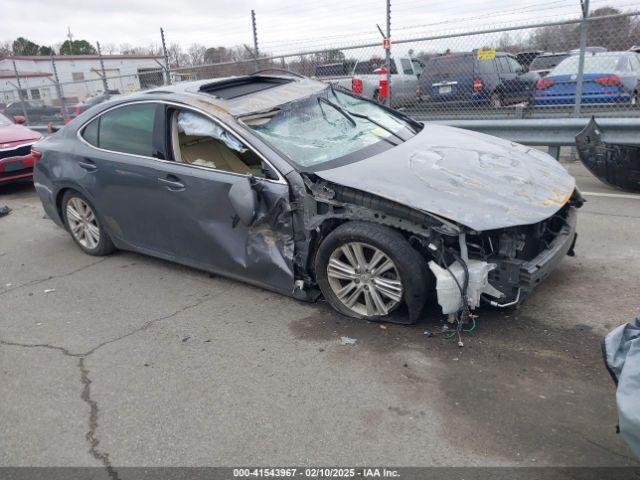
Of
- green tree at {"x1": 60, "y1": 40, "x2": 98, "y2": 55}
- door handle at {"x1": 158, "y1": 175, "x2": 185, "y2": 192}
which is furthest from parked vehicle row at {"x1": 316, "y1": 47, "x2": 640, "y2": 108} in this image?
green tree at {"x1": 60, "y1": 40, "x2": 98, "y2": 55}

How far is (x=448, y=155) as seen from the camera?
404cm

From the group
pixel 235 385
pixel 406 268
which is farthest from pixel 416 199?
pixel 235 385

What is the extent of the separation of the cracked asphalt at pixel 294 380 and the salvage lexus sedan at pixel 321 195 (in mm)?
327

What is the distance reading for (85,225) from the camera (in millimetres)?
5445

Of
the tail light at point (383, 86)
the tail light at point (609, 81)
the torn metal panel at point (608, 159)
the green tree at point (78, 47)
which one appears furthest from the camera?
the green tree at point (78, 47)

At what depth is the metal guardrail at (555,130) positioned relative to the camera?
6.89m

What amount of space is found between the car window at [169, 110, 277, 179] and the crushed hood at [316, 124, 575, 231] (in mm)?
669

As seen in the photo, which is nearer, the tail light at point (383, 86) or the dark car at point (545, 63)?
the tail light at point (383, 86)

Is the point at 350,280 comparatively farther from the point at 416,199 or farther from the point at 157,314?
the point at 157,314

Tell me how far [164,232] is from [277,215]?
126 cm

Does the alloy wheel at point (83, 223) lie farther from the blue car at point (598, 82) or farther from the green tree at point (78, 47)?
the green tree at point (78, 47)

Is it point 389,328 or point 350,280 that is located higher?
point 350,280

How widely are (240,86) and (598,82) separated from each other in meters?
7.02

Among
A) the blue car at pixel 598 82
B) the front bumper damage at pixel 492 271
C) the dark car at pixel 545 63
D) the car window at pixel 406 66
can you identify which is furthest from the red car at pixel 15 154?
the dark car at pixel 545 63
